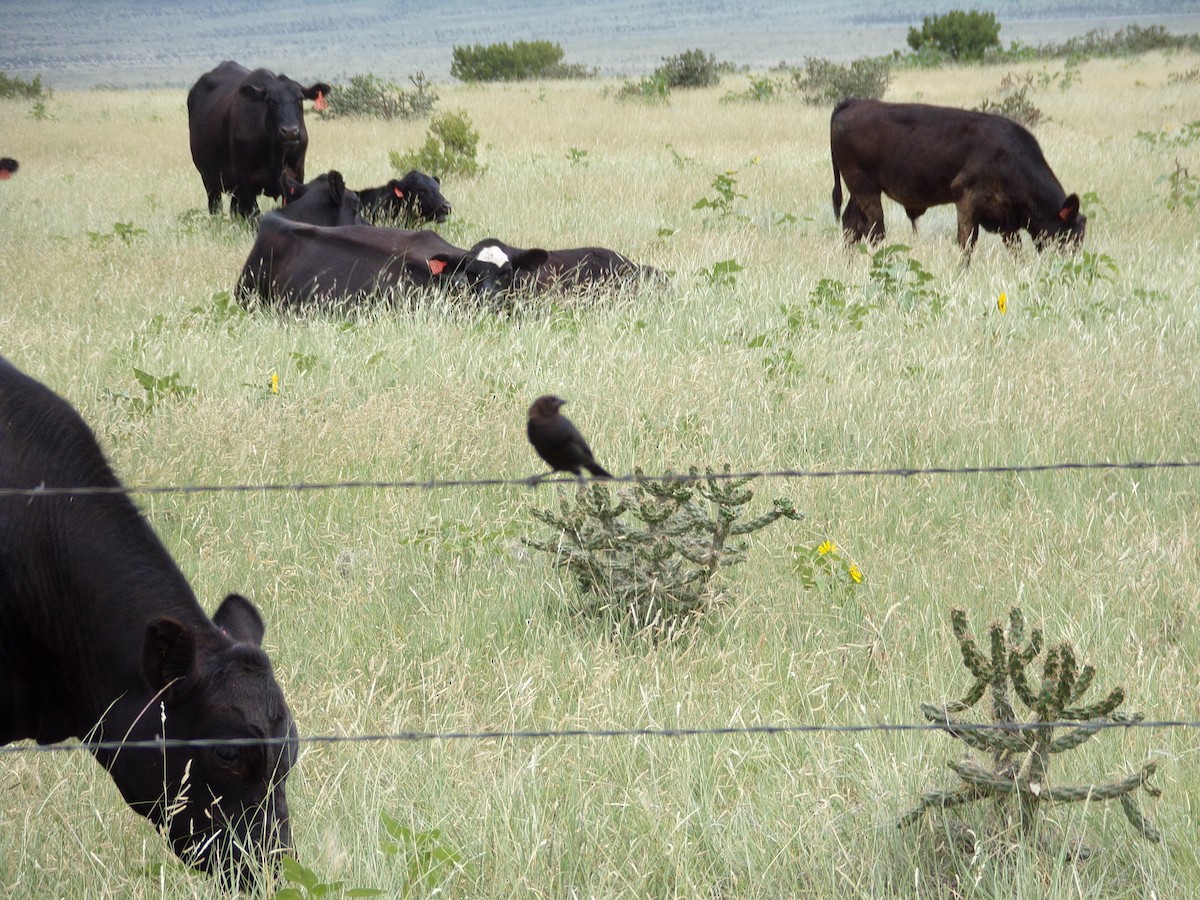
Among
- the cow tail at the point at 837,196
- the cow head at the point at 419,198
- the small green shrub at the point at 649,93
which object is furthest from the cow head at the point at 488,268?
the small green shrub at the point at 649,93

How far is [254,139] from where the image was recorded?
43.1ft

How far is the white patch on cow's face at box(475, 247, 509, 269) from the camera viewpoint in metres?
8.56

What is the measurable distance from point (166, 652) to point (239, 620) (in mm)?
406

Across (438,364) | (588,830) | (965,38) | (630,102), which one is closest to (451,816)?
(588,830)

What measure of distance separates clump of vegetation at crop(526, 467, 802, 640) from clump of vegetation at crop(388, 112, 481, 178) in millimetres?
11089

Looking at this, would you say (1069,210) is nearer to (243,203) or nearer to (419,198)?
(419,198)

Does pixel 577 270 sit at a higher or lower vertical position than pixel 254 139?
lower

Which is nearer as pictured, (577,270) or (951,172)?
(577,270)

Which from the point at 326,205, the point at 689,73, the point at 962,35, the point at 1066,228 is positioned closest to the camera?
the point at 1066,228

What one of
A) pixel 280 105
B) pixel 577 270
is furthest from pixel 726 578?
pixel 280 105

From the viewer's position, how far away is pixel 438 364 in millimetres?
6738

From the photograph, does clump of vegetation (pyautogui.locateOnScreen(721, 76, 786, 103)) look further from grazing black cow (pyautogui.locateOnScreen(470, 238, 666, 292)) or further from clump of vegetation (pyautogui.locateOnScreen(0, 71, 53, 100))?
clump of vegetation (pyautogui.locateOnScreen(0, 71, 53, 100))

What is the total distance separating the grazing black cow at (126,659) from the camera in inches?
104

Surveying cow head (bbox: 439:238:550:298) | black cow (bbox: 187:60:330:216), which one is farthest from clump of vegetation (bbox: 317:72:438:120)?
cow head (bbox: 439:238:550:298)
